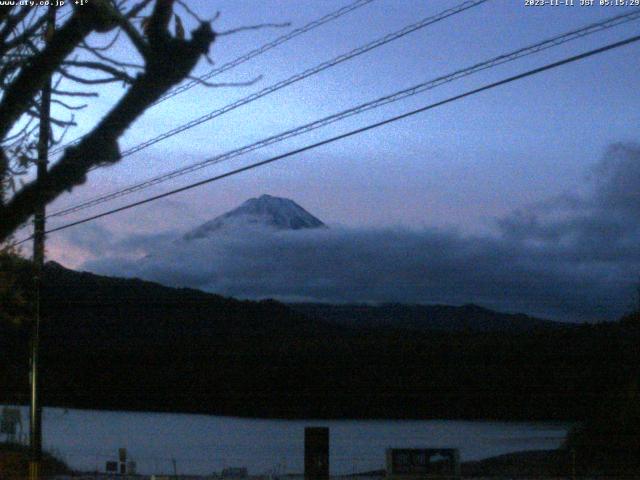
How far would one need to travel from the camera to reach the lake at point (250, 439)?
27719 millimetres

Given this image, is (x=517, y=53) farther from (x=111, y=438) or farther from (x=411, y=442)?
(x=111, y=438)

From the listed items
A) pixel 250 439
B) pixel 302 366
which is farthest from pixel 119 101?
pixel 302 366

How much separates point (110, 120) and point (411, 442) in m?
25.1

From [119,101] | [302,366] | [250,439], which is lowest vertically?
[250,439]

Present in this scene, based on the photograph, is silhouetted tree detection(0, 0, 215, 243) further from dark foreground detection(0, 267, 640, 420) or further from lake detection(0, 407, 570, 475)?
dark foreground detection(0, 267, 640, 420)

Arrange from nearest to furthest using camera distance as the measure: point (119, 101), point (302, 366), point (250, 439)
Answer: point (119, 101), point (250, 439), point (302, 366)

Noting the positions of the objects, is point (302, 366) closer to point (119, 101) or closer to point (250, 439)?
point (250, 439)

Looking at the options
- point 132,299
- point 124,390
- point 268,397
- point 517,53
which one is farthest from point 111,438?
point 517,53

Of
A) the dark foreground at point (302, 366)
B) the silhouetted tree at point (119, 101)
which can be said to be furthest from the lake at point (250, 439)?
the silhouetted tree at point (119, 101)

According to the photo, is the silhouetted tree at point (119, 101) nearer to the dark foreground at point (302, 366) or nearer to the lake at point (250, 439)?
the lake at point (250, 439)

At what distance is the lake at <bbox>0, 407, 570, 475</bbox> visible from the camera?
90.9 feet

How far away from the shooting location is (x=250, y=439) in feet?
103

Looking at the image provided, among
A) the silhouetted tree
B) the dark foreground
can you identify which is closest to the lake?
the dark foreground

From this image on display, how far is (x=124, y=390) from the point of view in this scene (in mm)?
35906
